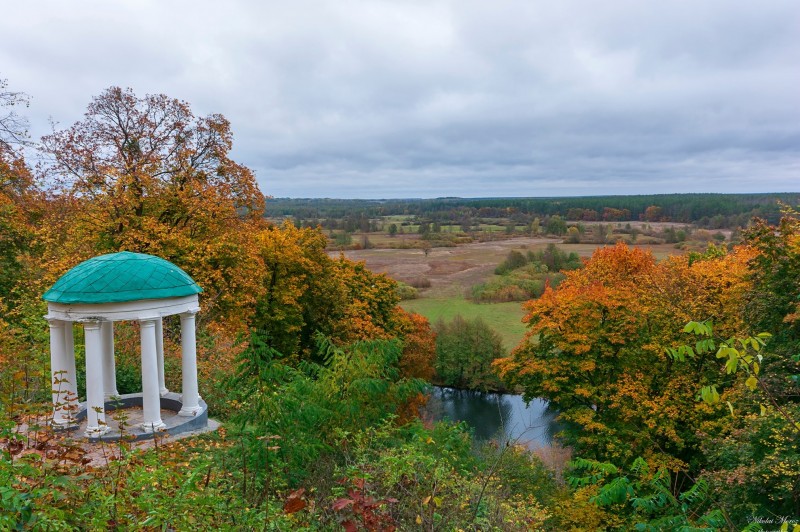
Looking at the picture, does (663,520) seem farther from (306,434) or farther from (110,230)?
(110,230)

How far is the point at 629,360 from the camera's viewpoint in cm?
2059

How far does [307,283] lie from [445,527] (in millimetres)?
20020

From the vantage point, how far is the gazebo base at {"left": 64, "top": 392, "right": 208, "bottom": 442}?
1064 centimetres

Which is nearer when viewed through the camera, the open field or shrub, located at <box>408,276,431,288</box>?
the open field

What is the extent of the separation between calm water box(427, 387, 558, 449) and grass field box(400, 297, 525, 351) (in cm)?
601

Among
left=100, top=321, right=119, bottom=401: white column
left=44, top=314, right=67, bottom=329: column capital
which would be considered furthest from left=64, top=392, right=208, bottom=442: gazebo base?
left=44, top=314, right=67, bottom=329: column capital

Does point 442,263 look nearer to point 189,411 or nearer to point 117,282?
point 189,411

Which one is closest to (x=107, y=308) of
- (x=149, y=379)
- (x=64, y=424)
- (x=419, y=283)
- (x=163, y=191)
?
(x=149, y=379)

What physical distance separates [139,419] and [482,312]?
1781 inches

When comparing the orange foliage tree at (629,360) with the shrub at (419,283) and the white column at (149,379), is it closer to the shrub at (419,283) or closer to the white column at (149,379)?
the white column at (149,379)

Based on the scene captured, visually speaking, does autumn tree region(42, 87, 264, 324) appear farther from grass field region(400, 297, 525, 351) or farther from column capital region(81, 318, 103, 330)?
grass field region(400, 297, 525, 351)

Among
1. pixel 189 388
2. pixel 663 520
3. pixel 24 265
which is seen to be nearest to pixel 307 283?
pixel 24 265

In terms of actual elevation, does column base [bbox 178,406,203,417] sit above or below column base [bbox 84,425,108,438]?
below

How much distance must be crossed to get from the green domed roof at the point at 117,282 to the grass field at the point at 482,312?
36.8 m
